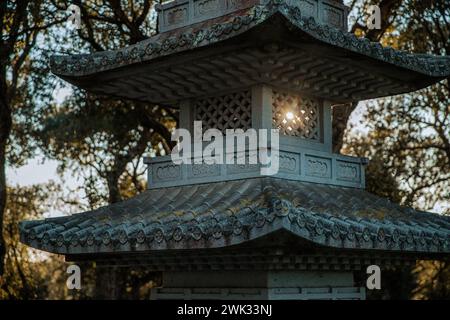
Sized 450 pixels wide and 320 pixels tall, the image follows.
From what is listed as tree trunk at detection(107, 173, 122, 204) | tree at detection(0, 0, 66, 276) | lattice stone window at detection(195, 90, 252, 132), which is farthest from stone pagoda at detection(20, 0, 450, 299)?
tree trunk at detection(107, 173, 122, 204)

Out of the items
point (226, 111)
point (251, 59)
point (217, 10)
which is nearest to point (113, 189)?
point (226, 111)

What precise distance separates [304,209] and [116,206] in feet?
10.3

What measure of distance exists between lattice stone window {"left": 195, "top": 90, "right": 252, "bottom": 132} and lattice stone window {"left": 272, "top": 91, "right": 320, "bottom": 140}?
34 cm

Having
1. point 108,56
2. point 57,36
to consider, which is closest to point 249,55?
point 108,56

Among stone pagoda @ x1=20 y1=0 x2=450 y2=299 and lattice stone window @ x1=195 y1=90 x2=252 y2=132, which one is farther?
lattice stone window @ x1=195 y1=90 x2=252 y2=132

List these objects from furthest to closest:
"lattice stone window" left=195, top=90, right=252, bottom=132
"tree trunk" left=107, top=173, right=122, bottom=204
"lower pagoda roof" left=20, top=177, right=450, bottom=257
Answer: "tree trunk" left=107, top=173, right=122, bottom=204, "lattice stone window" left=195, top=90, right=252, bottom=132, "lower pagoda roof" left=20, top=177, right=450, bottom=257

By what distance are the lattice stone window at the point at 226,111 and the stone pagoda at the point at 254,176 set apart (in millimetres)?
16

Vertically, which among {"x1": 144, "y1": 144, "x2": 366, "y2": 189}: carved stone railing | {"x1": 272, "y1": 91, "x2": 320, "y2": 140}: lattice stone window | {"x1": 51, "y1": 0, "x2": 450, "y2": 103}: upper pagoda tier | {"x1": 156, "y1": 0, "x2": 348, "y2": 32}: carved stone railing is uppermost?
{"x1": 156, "y1": 0, "x2": 348, "y2": 32}: carved stone railing

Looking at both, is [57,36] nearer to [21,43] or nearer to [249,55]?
[21,43]

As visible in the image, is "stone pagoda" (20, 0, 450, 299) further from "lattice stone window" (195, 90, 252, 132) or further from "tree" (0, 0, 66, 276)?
"tree" (0, 0, 66, 276)

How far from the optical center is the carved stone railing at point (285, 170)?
8.38 metres

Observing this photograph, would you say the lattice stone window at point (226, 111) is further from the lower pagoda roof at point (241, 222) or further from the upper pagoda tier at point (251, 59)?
the lower pagoda roof at point (241, 222)

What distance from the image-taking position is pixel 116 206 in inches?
360

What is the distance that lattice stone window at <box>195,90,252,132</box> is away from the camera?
8.82 meters
